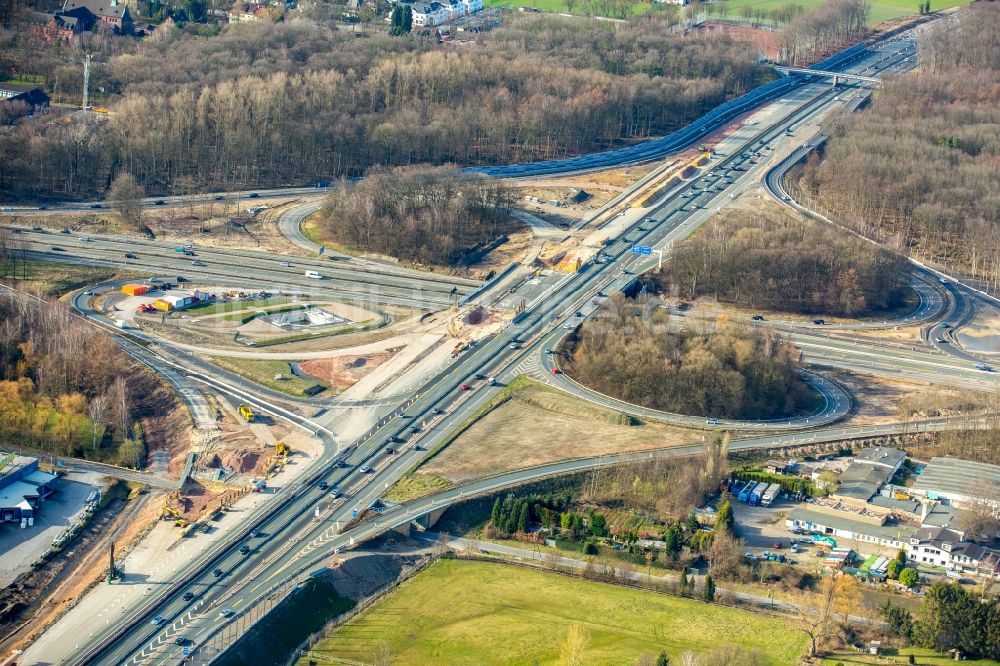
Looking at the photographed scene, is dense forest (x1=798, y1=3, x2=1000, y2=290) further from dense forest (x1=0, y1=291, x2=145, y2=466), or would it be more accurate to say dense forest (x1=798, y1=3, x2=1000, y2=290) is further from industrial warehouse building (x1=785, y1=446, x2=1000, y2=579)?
dense forest (x1=0, y1=291, x2=145, y2=466)

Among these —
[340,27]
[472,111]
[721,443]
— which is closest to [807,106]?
[472,111]

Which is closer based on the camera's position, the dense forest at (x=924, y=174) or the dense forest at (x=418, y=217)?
the dense forest at (x=418, y=217)

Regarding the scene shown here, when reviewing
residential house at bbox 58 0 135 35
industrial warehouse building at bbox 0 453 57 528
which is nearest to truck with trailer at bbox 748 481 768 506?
industrial warehouse building at bbox 0 453 57 528

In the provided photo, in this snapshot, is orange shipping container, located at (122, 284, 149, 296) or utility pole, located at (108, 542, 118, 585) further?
orange shipping container, located at (122, 284, 149, 296)

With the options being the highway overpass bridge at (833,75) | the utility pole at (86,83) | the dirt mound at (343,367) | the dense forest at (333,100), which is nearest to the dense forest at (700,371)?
the dirt mound at (343,367)

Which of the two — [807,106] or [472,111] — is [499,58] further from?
[807,106]

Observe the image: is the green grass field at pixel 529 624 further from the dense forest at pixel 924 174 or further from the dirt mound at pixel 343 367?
the dense forest at pixel 924 174
